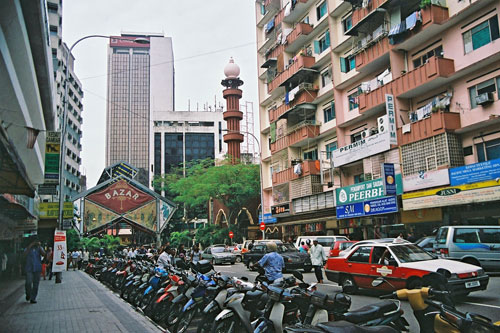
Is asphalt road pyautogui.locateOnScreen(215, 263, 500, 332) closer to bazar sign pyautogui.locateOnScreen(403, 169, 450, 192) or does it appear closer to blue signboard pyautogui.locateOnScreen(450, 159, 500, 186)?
blue signboard pyautogui.locateOnScreen(450, 159, 500, 186)

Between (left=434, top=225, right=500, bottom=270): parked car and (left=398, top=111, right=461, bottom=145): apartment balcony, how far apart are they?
6.03 meters

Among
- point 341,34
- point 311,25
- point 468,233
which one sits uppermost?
point 311,25

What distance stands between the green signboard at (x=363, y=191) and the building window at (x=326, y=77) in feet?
28.1

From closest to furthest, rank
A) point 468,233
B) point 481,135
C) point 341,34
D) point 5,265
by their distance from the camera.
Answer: point 468,233
point 5,265
point 481,135
point 341,34

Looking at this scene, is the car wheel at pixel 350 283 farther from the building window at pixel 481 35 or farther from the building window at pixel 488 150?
the building window at pixel 481 35

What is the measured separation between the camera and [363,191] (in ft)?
79.9

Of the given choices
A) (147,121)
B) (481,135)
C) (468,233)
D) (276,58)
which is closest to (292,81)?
(276,58)

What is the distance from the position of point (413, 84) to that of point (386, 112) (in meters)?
2.17

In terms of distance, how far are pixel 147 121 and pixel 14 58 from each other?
5004 inches

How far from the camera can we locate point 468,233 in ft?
50.5

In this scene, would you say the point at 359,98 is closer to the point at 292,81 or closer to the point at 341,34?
the point at 341,34

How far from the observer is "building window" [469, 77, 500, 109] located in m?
19.0

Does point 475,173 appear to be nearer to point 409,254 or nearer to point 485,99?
point 485,99

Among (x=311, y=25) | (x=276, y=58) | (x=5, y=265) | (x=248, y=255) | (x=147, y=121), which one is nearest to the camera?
(x=5, y=265)
